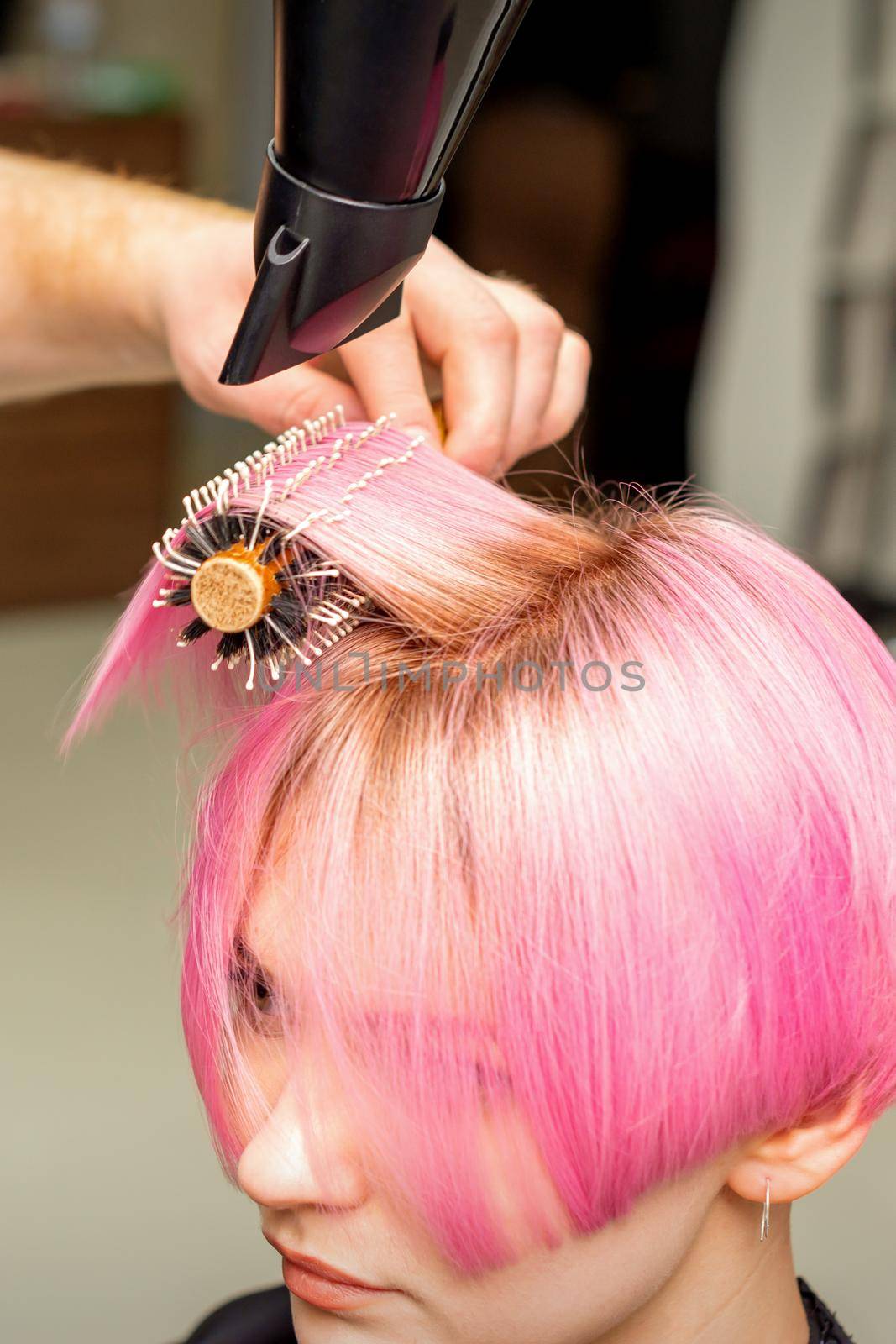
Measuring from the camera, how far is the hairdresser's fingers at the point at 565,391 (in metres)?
0.91

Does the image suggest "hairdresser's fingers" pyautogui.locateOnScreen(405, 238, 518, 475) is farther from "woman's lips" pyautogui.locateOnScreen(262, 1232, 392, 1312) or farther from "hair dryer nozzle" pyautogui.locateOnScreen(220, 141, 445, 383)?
"woman's lips" pyautogui.locateOnScreen(262, 1232, 392, 1312)

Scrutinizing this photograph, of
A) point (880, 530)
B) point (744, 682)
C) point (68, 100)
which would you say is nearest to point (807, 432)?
point (880, 530)

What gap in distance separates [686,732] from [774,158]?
2.47 meters

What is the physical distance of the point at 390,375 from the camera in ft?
2.56

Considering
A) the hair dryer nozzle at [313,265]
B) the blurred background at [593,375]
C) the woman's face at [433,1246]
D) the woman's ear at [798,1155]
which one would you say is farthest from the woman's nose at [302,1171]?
the blurred background at [593,375]

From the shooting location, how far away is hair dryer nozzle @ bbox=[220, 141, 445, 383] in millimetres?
508

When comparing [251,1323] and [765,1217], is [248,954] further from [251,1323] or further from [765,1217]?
[251,1323]

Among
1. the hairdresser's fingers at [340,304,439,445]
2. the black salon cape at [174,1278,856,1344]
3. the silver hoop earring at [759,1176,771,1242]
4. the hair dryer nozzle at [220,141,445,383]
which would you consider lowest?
the black salon cape at [174,1278,856,1344]

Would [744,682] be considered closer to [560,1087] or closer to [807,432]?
[560,1087]

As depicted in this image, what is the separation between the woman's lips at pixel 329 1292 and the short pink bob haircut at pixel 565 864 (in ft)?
0.21

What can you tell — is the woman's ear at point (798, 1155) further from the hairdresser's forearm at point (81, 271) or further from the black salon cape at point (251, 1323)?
the hairdresser's forearm at point (81, 271)

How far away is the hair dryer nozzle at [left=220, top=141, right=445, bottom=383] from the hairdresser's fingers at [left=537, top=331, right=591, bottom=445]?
1.13 feet

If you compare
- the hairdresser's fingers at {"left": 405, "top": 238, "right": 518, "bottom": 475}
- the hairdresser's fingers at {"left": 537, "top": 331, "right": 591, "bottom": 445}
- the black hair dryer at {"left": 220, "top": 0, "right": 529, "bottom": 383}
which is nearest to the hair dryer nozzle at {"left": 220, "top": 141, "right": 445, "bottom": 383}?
the black hair dryer at {"left": 220, "top": 0, "right": 529, "bottom": 383}

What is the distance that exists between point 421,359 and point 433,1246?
51cm
